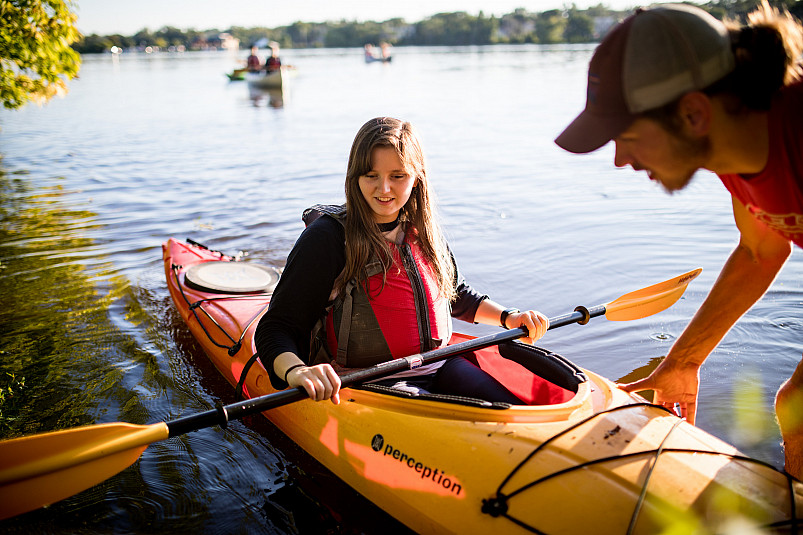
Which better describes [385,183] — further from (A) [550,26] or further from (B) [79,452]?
(A) [550,26]

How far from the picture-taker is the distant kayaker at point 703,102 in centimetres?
146

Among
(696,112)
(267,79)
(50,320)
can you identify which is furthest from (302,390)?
(267,79)

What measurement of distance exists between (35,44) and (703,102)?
7.63 metres

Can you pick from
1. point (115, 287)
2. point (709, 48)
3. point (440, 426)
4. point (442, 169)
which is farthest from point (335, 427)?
point (442, 169)

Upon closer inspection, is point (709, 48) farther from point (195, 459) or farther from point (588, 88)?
point (195, 459)

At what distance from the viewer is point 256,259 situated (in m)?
5.83

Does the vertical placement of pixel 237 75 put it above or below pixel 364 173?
above

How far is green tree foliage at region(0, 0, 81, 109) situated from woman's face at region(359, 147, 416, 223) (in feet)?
20.4

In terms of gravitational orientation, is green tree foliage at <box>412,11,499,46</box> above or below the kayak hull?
above

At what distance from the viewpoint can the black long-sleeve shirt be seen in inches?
90.3

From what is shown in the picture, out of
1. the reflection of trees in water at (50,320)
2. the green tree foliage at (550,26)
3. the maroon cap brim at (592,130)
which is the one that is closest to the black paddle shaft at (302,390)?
the maroon cap brim at (592,130)

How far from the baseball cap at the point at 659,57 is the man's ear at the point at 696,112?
22mm

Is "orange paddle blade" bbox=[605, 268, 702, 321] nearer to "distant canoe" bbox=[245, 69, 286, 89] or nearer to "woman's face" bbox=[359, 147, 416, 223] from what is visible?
"woman's face" bbox=[359, 147, 416, 223]

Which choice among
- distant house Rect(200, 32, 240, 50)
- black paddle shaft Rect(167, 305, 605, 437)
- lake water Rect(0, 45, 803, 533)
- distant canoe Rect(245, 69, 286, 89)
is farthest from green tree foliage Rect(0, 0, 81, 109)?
distant house Rect(200, 32, 240, 50)
